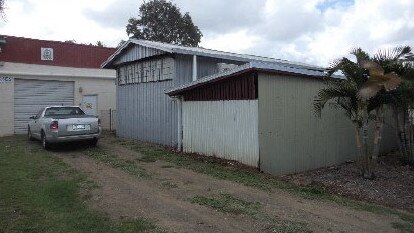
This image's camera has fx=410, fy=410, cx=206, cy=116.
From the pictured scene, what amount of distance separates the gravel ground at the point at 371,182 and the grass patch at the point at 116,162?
12.1 feet

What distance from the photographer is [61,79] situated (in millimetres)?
20406

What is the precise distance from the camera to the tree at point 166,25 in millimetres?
41000

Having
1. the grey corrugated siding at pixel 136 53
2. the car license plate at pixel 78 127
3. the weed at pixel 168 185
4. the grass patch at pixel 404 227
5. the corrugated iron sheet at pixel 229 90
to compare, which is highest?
the grey corrugated siding at pixel 136 53

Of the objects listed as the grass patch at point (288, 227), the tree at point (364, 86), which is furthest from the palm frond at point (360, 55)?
the grass patch at point (288, 227)

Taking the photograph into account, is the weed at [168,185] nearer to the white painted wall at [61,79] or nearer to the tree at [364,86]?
the tree at [364,86]

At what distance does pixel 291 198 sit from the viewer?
804 centimetres

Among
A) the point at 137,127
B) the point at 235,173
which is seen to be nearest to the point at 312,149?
the point at 235,173

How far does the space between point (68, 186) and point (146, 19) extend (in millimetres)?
35049

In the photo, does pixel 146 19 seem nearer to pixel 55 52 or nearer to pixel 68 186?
pixel 55 52

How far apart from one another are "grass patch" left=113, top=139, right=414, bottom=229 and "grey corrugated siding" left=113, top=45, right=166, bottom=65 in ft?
12.3

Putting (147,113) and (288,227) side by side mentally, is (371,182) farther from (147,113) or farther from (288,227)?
(147,113)

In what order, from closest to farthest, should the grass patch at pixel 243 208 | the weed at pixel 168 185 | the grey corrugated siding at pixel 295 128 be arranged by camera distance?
the grass patch at pixel 243 208 < the weed at pixel 168 185 < the grey corrugated siding at pixel 295 128

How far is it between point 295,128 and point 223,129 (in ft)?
6.46

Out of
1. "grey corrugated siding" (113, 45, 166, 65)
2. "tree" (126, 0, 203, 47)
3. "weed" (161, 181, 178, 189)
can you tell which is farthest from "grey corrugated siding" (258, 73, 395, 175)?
"tree" (126, 0, 203, 47)
